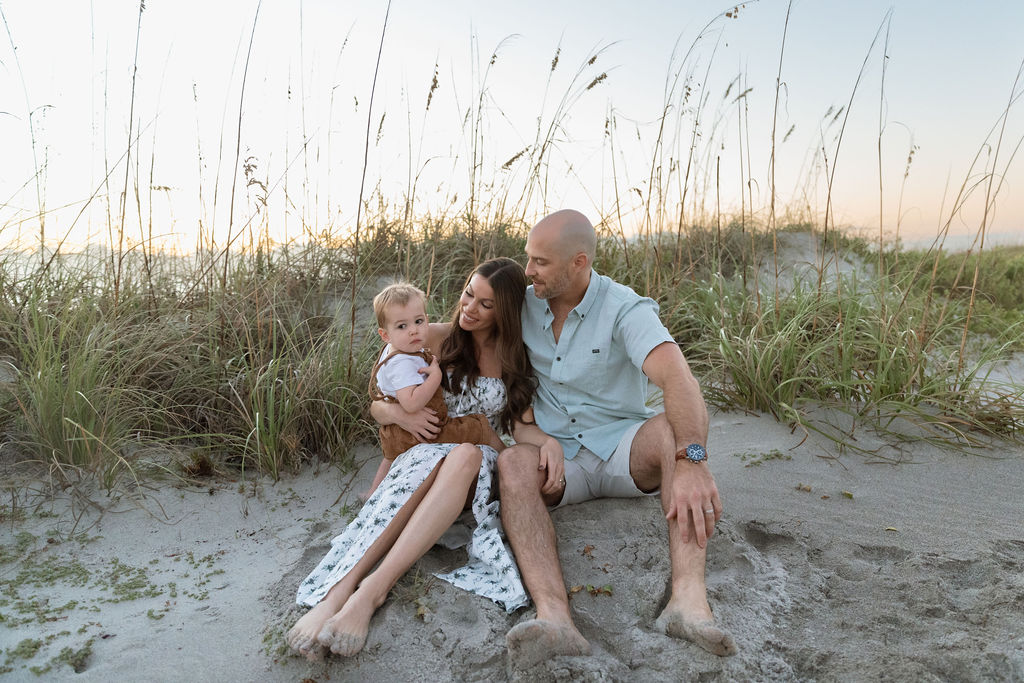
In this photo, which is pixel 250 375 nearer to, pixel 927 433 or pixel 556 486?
pixel 556 486

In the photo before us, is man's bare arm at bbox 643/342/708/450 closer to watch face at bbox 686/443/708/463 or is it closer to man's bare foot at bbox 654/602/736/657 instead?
watch face at bbox 686/443/708/463

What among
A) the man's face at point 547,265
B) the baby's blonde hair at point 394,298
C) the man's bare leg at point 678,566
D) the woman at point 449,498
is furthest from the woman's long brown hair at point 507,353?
the man's bare leg at point 678,566

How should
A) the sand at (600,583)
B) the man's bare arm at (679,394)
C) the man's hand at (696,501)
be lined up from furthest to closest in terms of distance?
the man's bare arm at (679,394)
the man's hand at (696,501)
the sand at (600,583)

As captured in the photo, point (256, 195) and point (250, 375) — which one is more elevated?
point (256, 195)

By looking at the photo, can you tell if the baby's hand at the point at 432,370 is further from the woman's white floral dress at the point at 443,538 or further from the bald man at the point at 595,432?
the bald man at the point at 595,432

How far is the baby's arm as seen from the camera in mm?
2893

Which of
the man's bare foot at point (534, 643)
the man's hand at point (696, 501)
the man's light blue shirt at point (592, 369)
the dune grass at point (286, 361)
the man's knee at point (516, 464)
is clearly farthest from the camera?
the dune grass at point (286, 361)

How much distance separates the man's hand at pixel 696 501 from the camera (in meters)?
2.52

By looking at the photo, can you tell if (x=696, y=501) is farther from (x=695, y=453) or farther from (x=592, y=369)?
(x=592, y=369)

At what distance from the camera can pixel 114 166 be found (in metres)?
4.80

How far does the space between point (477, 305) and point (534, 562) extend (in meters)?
1.01

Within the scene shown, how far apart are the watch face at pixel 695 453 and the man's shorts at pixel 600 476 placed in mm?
427

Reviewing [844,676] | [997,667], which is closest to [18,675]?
[844,676]

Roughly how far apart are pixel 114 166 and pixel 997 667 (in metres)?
5.10
